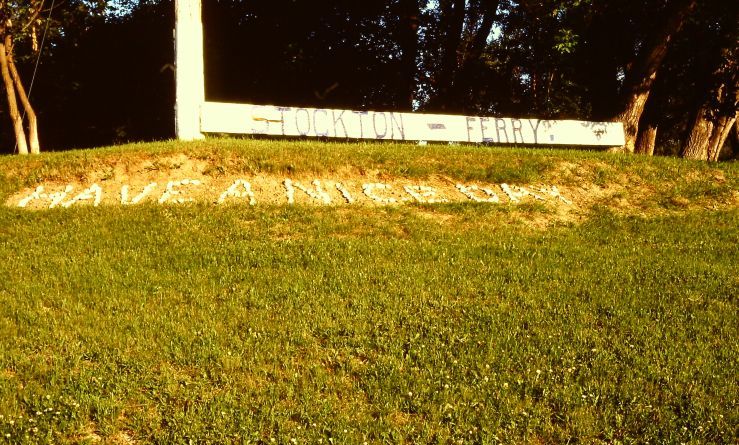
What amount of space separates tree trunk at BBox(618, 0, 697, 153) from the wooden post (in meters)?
11.1

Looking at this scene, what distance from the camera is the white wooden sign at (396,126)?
1301 cm

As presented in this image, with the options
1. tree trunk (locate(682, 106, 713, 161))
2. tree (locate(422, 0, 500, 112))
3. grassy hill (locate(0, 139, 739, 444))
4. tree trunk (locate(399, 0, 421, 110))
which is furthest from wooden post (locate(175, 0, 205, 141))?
tree trunk (locate(399, 0, 421, 110))

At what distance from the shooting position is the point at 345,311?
585 centimetres

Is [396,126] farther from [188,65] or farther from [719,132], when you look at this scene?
[719,132]

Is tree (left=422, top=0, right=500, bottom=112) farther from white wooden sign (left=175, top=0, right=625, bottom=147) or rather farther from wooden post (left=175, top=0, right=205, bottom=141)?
wooden post (left=175, top=0, right=205, bottom=141)

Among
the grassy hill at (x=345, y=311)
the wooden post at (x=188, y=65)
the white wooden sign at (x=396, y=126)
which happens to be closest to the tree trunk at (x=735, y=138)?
the white wooden sign at (x=396, y=126)

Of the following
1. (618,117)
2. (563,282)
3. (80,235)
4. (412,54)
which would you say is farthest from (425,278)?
(412,54)

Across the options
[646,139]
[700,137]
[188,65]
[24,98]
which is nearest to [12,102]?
[24,98]

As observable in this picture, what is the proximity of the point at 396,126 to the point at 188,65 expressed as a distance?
5188mm

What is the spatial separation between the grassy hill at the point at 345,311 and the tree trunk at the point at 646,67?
5.60 meters

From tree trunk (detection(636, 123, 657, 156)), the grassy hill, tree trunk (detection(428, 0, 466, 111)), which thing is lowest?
the grassy hill

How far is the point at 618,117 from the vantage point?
627 inches

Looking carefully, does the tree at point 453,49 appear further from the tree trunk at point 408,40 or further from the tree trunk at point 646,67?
the tree trunk at point 646,67

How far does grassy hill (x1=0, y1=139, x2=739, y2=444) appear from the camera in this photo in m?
4.24
